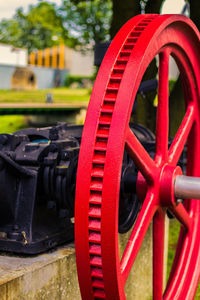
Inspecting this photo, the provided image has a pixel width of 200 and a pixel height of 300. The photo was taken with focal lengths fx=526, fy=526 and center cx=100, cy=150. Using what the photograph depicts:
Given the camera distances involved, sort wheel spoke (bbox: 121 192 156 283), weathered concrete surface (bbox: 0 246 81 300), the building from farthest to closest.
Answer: the building → weathered concrete surface (bbox: 0 246 81 300) → wheel spoke (bbox: 121 192 156 283)

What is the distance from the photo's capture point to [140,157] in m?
2.27

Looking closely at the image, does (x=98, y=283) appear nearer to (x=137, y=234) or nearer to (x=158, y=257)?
(x=137, y=234)

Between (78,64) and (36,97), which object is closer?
(36,97)

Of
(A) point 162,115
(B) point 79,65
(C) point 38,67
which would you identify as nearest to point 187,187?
(A) point 162,115

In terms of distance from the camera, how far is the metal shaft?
2.34 meters

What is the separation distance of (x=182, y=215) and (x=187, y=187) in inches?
18.7

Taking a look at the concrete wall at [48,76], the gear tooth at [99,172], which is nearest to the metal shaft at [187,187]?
the gear tooth at [99,172]

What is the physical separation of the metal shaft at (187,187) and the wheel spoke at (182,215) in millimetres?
163

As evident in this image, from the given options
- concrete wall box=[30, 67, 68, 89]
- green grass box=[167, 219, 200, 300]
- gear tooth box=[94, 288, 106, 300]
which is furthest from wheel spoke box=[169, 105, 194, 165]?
concrete wall box=[30, 67, 68, 89]

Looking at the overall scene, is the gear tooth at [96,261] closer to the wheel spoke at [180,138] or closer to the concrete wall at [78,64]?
the wheel spoke at [180,138]

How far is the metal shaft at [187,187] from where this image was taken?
234 centimetres

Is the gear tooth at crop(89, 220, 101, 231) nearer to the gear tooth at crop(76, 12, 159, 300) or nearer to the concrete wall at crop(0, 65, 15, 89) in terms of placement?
the gear tooth at crop(76, 12, 159, 300)

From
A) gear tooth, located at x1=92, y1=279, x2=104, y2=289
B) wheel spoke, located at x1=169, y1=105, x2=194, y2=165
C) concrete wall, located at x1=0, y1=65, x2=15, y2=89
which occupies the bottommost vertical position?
concrete wall, located at x1=0, y1=65, x2=15, y2=89

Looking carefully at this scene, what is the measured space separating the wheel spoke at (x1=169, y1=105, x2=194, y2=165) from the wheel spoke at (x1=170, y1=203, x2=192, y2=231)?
232 millimetres
